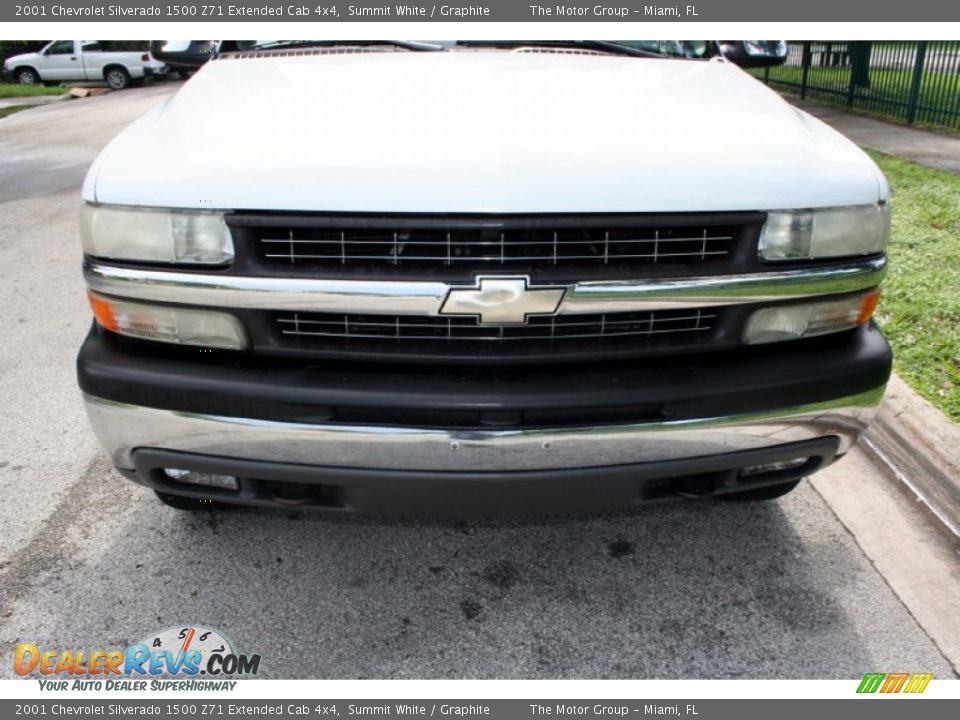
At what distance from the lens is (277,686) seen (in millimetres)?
2297

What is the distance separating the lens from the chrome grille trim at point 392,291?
6.60ft

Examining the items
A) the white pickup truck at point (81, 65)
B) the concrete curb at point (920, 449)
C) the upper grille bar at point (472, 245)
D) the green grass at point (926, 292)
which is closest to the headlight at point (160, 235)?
the upper grille bar at point (472, 245)

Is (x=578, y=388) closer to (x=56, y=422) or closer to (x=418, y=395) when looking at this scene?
(x=418, y=395)

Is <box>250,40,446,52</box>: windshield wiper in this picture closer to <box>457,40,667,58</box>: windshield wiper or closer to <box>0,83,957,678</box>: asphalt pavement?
<box>457,40,667,58</box>: windshield wiper

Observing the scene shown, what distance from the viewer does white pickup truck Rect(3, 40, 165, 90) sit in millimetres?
23016

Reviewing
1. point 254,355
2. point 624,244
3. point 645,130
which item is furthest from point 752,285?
point 254,355

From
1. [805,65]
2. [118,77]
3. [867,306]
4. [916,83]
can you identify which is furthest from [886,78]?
[118,77]

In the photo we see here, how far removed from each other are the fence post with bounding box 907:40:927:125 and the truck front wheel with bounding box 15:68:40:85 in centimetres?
2310

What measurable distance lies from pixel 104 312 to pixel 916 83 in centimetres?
1117


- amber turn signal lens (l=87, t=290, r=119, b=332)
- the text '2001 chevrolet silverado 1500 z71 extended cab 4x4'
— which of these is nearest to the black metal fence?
the text '2001 chevrolet silverado 1500 z71 extended cab 4x4'

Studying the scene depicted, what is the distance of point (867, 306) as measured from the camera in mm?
2299

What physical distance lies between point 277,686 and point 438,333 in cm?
107

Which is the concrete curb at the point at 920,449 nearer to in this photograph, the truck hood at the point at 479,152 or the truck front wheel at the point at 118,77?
the truck hood at the point at 479,152

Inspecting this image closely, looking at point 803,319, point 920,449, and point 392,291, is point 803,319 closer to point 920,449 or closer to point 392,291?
point 392,291
